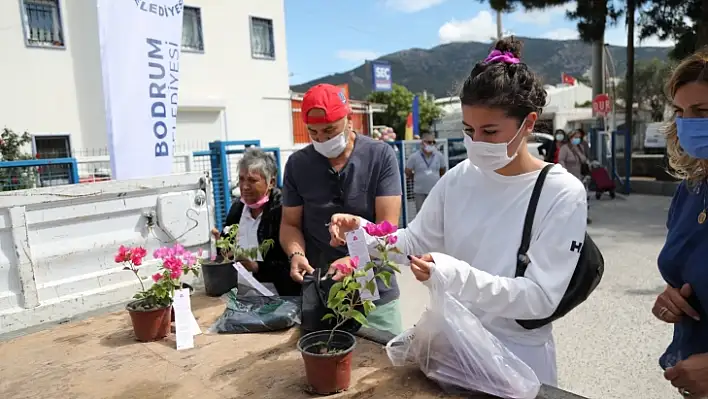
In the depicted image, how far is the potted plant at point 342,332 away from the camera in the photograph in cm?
139

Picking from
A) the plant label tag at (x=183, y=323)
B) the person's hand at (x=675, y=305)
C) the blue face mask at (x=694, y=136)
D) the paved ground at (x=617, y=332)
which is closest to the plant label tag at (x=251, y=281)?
the plant label tag at (x=183, y=323)

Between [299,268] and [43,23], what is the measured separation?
11.7 meters

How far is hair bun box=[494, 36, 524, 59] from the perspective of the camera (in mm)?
1534

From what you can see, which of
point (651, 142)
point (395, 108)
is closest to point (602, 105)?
point (651, 142)

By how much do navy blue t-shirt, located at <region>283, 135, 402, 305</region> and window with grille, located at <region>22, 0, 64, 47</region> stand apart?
11.2 meters

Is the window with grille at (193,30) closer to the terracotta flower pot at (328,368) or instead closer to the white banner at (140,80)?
the white banner at (140,80)

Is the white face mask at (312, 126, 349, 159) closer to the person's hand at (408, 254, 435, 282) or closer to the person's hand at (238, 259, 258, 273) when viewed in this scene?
the person's hand at (238, 259, 258, 273)

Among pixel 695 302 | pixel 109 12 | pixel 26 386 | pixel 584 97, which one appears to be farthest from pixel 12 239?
pixel 584 97

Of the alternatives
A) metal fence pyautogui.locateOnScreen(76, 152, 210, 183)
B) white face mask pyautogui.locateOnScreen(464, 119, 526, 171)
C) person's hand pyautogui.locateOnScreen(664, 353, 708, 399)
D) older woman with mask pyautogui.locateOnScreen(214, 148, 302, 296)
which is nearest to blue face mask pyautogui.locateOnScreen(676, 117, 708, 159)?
white face mask pyautogui.locateOnScreen(464, 119, 526, 171)

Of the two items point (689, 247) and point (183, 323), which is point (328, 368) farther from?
point (689, 247)

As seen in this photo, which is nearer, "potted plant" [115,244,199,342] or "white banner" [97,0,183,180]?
"potted plant" [115,244,199,342]

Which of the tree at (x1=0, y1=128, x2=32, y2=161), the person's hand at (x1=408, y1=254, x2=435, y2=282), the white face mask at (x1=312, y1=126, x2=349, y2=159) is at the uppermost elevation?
the tree at (x1=0, y1=128, x2=32, y2=161)

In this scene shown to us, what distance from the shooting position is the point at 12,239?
2141 mm

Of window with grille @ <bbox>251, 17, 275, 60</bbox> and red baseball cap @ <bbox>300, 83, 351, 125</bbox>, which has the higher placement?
window with grille @ <bbox>251, 17, 275, 60</bbox>
